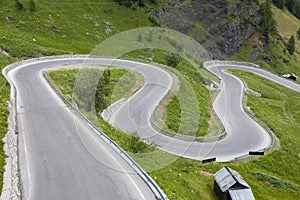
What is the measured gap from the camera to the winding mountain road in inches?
607

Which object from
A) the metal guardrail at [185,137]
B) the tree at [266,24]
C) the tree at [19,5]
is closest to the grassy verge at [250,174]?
the metal guardrail at [185,137]

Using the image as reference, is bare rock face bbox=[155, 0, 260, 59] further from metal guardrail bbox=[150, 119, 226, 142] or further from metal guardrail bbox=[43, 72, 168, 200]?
metal guardrail bbox=[43, 72, 168, 200]

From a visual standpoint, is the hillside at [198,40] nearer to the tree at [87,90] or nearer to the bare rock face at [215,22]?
the bare rock face at [215,22]

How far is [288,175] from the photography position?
28.5m

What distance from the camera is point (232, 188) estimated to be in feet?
64.1

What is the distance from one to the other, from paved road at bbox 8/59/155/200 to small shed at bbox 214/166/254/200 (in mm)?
6966

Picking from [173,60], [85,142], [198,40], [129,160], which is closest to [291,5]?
[198,40]

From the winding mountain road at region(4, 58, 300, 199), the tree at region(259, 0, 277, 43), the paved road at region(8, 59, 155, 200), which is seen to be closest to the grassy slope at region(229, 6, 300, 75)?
the tree at region(259, 0, 277, 43)

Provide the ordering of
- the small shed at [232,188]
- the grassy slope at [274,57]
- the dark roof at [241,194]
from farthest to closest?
the grassy slope at [274,57], the small shed at [232,188], the dark roof at [241,194]

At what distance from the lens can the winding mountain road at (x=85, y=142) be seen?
15412mm

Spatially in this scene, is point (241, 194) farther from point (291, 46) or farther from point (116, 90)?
point (291, 46)

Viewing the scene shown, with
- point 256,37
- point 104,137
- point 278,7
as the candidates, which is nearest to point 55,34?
point 104,137

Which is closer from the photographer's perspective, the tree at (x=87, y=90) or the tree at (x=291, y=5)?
the tree at (x=87, y=90)

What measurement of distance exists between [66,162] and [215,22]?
111 meters
